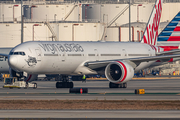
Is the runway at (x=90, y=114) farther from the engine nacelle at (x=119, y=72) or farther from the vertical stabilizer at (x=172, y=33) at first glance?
the vertical stabilizer at (x=172, y=33)

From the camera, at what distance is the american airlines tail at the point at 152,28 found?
1971 inches

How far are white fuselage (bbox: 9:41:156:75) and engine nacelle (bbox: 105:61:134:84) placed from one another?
87.2 inches

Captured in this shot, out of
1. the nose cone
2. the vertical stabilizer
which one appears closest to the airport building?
the vertical stabilizer

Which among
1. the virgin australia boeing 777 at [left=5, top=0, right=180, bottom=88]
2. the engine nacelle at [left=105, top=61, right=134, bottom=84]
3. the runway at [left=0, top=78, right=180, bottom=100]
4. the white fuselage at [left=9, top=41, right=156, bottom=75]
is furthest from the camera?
the engine nacelle at [left=105, top=61, right=134, bottom=84]

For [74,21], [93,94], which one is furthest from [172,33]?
[74,21]

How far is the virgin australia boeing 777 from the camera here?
37188 mm

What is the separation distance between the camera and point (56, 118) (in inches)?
728

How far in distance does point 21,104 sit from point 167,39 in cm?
3284

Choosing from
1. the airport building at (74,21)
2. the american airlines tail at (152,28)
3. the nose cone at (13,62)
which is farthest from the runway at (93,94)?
the airport building at (74,21)

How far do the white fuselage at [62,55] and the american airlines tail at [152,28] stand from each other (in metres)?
5.38

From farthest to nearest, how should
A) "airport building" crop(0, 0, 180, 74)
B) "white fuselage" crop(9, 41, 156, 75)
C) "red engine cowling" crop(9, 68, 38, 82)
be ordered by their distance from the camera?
"airport building" crop(0, 0, 180, 74) → "red engine cowling" crop(9, 68, 38, 82) → "white fuselage" crop(9, 41, 156, 75)

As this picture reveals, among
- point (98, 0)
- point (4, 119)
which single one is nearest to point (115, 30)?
point (98, 0)

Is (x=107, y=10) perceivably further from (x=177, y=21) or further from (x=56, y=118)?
(x=56, y=118)

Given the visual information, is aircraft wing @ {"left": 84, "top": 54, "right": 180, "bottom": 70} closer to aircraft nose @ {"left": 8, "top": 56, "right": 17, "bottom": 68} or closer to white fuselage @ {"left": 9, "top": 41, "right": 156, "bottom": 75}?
white fuselage @ {"left": 9, "top": 41, "right": 156, "bottom": 75}
